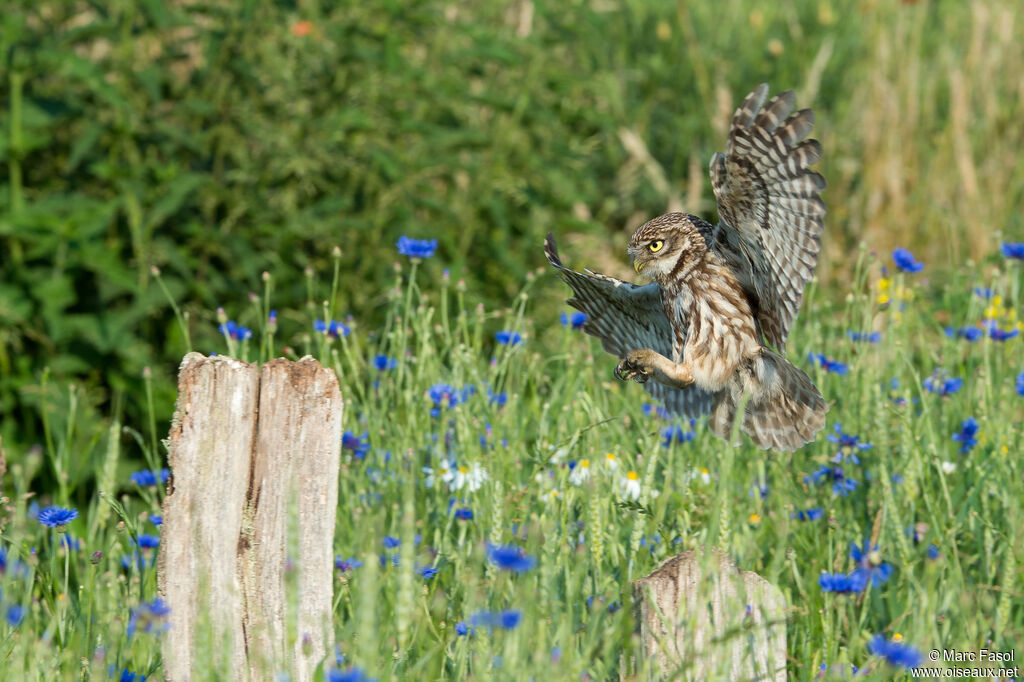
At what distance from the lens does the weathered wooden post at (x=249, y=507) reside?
A: 2.52 meters

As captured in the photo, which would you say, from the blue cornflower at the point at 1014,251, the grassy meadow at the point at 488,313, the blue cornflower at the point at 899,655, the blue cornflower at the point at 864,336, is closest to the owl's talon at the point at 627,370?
the grassy meadow at the point at 488,313

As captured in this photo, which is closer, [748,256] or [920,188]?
[748,256]

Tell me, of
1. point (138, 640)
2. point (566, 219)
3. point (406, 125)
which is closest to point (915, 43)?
point (566, 219)

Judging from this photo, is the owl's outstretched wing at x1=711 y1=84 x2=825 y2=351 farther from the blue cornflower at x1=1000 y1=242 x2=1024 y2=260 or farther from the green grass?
the blue cornflower at x1=1000 y1=242 x2=1024 y2=260

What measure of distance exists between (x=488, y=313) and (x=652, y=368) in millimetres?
2173

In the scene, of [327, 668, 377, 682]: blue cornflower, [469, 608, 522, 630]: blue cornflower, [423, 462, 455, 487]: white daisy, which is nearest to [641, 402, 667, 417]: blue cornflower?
[423, 462, 455, 487]: white daisy

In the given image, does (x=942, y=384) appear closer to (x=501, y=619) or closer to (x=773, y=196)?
(x=773, y=196)

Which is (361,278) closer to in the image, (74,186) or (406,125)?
(406,125)

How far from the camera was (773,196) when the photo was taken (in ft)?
9.70

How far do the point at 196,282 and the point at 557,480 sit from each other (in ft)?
7.63

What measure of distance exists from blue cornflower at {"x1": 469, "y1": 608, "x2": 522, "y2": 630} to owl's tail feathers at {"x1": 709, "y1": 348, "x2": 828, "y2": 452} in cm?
140

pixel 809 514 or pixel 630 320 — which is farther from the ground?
pixel 630 320

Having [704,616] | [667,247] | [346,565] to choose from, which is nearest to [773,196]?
[667,247]

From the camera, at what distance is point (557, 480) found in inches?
149
